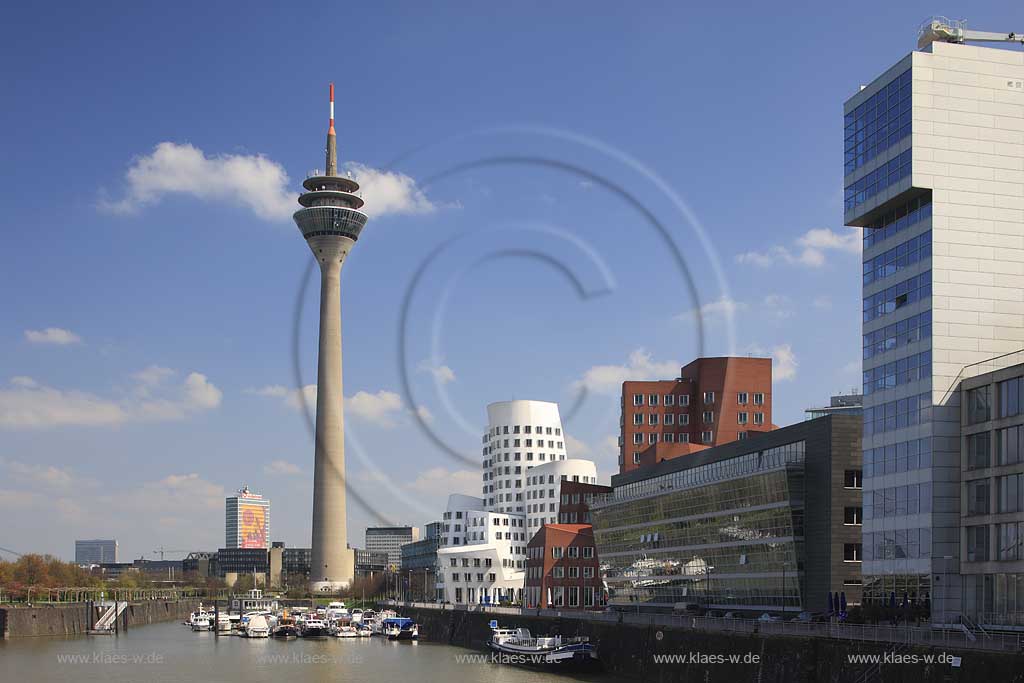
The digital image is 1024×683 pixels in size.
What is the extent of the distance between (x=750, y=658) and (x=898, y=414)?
1895 cm

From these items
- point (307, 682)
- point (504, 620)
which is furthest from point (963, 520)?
point (504, 620)

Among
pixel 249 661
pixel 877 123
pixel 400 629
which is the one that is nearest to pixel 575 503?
pixel 400 629

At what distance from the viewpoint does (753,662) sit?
69125 mm

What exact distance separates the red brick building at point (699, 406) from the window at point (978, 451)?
90547 mm

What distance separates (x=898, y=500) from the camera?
75.6 m

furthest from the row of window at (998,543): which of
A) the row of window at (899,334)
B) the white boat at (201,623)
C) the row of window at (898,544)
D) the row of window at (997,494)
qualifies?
the white boat at (201,623)

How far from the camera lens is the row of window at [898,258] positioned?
247ft

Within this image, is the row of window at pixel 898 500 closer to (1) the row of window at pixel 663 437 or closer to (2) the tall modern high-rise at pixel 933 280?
(2) the tall modern high-rise at pixel 933 280

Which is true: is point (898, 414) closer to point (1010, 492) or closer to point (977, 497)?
point (977, 497)

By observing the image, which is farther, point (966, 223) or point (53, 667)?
point (53, 667)

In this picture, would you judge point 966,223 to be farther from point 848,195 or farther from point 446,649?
point 446,649

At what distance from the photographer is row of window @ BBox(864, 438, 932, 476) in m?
72.8

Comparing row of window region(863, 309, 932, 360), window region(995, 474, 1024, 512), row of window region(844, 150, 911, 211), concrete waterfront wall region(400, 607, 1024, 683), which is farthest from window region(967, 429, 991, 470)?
row of window region(844, 150, 911, 211)

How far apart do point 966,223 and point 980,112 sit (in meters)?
7.92
